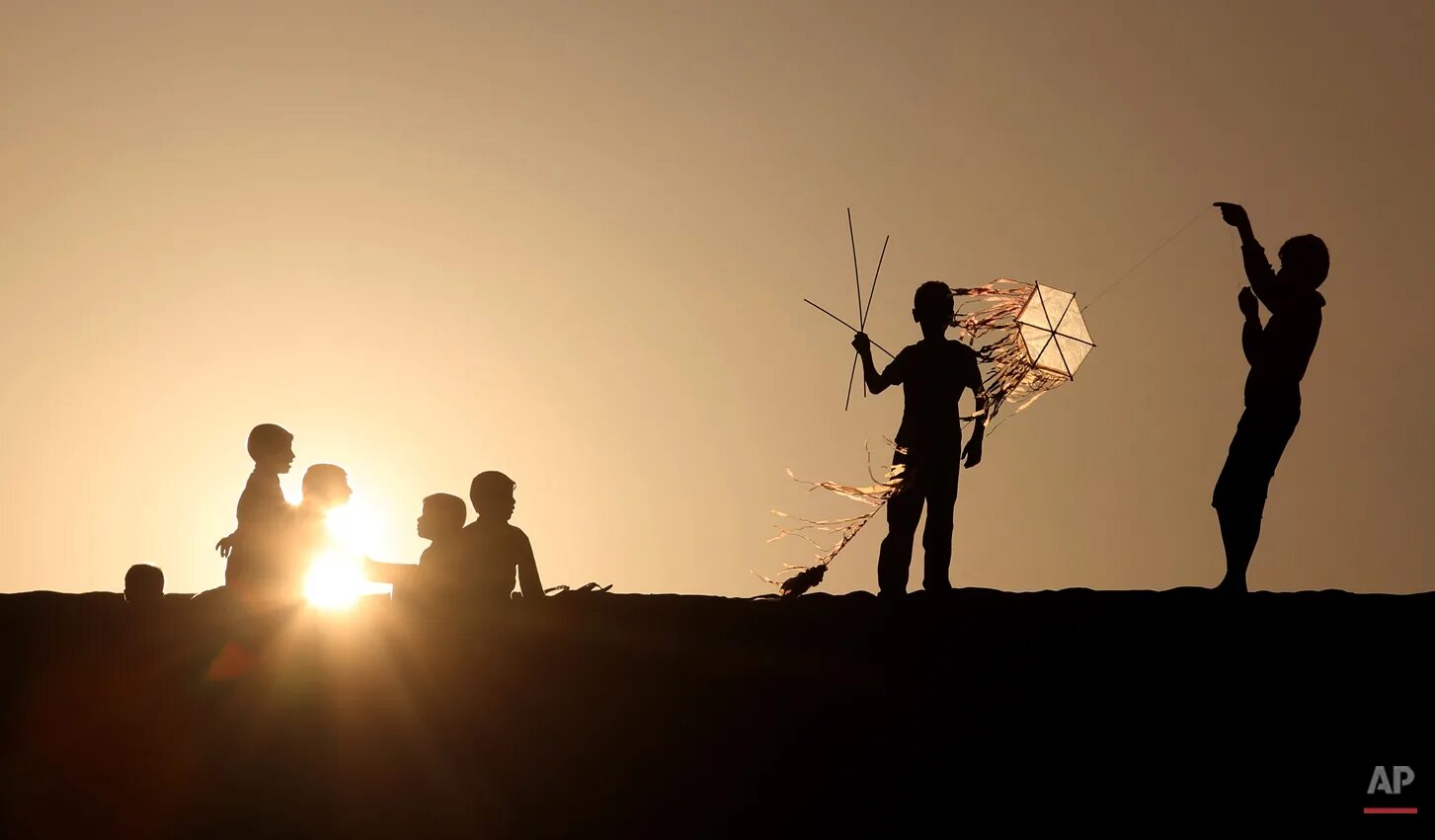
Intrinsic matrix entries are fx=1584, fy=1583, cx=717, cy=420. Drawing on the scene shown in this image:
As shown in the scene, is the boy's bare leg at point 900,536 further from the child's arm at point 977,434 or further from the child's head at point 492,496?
the child's head at point 492,496

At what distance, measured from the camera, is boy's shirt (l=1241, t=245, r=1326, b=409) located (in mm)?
6387

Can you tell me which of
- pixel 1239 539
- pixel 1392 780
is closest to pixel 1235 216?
pixel 1239 539

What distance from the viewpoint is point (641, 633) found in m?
5.74

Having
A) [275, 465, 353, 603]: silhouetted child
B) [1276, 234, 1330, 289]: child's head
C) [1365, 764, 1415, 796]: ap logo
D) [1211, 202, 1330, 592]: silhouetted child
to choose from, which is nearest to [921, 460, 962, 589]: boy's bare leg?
[1211, 202, 1330, 592]: silhouetted child

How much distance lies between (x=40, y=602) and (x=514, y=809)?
7.11 ft

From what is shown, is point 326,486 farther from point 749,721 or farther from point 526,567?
point 749,721

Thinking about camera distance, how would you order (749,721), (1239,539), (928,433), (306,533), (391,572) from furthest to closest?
(928,433) → (306,533) → (391,572) → (1239,539) → (749,721)

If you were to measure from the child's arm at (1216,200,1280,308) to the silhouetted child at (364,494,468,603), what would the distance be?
11.6 feet

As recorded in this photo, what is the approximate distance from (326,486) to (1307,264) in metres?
4.41

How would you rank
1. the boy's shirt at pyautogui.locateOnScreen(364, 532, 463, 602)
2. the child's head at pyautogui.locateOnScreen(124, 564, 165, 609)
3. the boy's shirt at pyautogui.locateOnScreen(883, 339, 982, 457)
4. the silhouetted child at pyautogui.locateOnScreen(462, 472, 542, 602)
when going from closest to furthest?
the child's head at pyautogui.locateOnScreen(124, 564, 165, 609), the boy's shirt at pyautogui.locateOnScreen(364, 532, 463, 602), the silhouetted child at pyautogui.locateOnScreen(462, 472, 542, 602), the boy's shirt at pyautogui.locateOnScreen(883, 339, 982, 457)

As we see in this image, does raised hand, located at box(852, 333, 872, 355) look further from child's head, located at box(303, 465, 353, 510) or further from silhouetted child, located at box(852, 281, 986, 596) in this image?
child's head, located at box(303, 465, 353, 510)

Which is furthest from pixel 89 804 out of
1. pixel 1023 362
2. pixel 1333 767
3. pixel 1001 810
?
pixel 1023 362

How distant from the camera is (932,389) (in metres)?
7.36

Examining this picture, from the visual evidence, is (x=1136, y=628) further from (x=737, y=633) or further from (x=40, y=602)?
(x=40, y=602)
